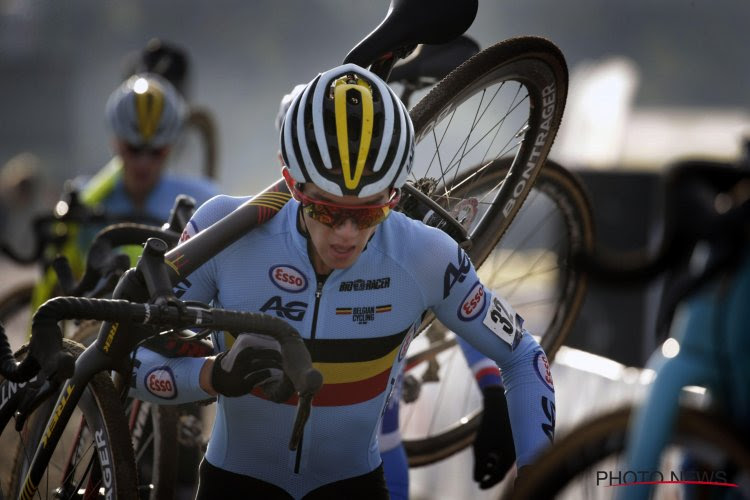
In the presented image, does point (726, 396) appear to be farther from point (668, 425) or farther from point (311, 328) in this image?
point (311, 328)

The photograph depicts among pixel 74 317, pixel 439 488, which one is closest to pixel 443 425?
pixel 439 488

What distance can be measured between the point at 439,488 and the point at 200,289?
191 inches

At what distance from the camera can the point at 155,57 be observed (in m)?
11.0

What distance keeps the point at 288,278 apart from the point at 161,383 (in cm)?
57

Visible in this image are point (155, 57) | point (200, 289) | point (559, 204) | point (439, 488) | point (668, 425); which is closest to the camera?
point (668, 425)

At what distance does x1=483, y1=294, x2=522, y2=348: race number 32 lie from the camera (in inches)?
177

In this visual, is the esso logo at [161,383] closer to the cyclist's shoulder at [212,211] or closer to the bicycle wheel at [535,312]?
the cyclist's shoulder at [212,211]

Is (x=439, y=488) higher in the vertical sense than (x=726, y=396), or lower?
lower

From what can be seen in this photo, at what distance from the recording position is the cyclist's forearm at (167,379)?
14.0 ft

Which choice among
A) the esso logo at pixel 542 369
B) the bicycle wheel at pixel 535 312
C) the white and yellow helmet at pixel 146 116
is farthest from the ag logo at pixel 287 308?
the white and yellow helmet at pixel 146 116

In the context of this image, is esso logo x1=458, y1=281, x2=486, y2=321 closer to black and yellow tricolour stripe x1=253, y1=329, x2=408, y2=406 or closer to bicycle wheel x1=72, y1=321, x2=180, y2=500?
black and yellow tricolour stripe x1=253, y1=329, x2=408, y2=406

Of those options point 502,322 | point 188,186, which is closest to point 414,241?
point 502,322

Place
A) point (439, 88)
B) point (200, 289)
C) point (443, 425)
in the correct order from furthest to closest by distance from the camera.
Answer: point (443, 425)
point (439, 88)
point (200, 289)

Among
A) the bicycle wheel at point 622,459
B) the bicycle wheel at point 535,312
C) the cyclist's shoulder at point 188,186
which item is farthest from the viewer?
the cyclist's shoulder at point 188,186
